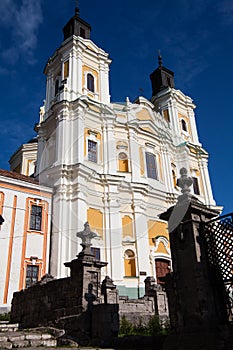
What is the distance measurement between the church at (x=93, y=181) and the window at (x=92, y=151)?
0.09 m

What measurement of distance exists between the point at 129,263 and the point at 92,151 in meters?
8.62

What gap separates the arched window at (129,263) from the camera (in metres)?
22.7

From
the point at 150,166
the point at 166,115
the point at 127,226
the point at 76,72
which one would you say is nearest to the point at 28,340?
the point at 127,226

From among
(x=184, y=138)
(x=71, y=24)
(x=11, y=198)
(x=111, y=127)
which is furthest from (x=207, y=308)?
(x=71, y=24)

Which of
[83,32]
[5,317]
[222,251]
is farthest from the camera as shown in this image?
[83,32]

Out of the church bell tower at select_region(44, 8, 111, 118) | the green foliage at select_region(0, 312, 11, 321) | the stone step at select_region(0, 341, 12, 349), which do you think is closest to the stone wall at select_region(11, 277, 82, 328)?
the green foliage at select_region(0, 312, 11, 321)

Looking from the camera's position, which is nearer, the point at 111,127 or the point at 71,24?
the point at 111,127

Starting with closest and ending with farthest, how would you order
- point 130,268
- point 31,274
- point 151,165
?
point 31,274, point 130,268, point 151,165

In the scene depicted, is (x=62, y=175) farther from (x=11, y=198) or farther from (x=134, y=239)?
(x=134, y=239)

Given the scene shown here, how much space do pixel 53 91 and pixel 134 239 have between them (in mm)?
14968

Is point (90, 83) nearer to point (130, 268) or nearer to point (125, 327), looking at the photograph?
point (130, 268)

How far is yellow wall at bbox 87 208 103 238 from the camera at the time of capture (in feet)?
76.0

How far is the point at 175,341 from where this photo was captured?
6918 mm

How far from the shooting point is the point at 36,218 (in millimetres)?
21672
